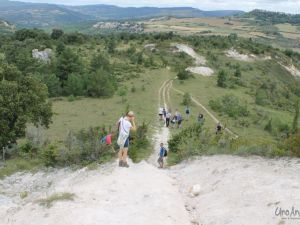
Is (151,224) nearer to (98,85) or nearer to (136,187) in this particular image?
(136,187)

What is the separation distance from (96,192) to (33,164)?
9.91 meters

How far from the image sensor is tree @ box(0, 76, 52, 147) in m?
29.8

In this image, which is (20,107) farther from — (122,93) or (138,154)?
(122,93)

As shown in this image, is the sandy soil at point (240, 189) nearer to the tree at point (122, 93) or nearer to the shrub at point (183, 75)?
the tree at point (122, 93)

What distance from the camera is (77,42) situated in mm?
91750

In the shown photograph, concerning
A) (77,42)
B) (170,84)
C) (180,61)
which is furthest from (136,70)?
(77,42)

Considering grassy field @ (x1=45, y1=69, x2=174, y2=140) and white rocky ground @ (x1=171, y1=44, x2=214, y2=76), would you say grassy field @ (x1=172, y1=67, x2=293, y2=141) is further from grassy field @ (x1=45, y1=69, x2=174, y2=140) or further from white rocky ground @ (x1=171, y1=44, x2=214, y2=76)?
grassy field @ (x1=45, y1=69, x2=174, y2=140)

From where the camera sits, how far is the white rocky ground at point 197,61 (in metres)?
75.5

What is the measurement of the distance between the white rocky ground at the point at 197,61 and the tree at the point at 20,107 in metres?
45.3

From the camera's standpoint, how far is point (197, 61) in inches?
3398

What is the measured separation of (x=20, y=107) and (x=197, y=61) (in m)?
59.8

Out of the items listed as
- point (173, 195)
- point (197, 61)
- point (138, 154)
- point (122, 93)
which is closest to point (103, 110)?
point (122, 93)

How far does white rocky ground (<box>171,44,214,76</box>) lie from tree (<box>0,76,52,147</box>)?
45.3 metres

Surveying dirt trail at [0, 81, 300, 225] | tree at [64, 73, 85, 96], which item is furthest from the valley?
tree at [64, 73, 85, 96]
